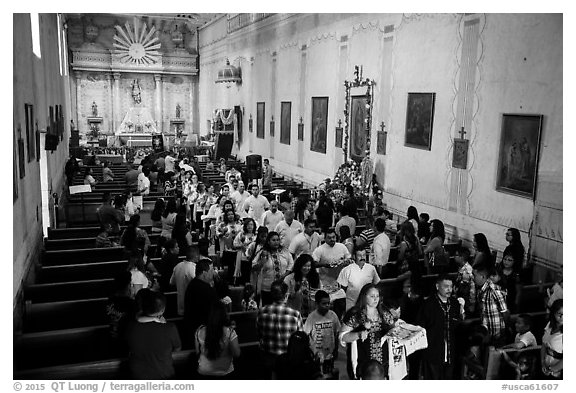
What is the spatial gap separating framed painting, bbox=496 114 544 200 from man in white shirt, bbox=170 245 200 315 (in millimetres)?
5998

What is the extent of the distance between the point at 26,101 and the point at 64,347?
12.2 feet

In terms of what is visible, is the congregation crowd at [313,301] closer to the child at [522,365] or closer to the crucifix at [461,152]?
the child at [522,365]

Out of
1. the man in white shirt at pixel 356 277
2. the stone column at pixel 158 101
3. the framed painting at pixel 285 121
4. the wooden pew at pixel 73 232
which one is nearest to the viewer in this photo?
the man in white shirt at pixel 356 277

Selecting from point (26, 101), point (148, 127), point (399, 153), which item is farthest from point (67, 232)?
point (148, 127)

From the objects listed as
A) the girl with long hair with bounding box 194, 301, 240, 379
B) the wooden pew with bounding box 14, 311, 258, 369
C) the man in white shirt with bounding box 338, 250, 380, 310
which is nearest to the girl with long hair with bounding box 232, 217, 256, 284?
the man in white shirt with bounding box 338, 250, 380, 310

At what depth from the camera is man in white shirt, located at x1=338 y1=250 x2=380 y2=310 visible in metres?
6.57

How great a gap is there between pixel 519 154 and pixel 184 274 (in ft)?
→ 20.8

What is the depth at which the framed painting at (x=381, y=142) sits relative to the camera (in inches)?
555

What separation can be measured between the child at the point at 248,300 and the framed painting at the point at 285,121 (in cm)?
1338

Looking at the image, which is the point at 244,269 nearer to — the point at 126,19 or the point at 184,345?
the point at 184,345

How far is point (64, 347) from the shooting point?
5844mm

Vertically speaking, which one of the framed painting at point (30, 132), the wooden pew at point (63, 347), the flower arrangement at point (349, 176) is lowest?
the wooden pew at point (63, 347)

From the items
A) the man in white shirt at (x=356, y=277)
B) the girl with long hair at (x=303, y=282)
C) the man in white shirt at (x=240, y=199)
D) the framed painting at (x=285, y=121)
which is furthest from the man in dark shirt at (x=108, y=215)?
the framed painting at (x=285, y=121)

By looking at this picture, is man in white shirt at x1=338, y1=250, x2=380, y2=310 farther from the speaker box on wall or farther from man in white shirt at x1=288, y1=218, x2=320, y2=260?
the speaker box on wall
